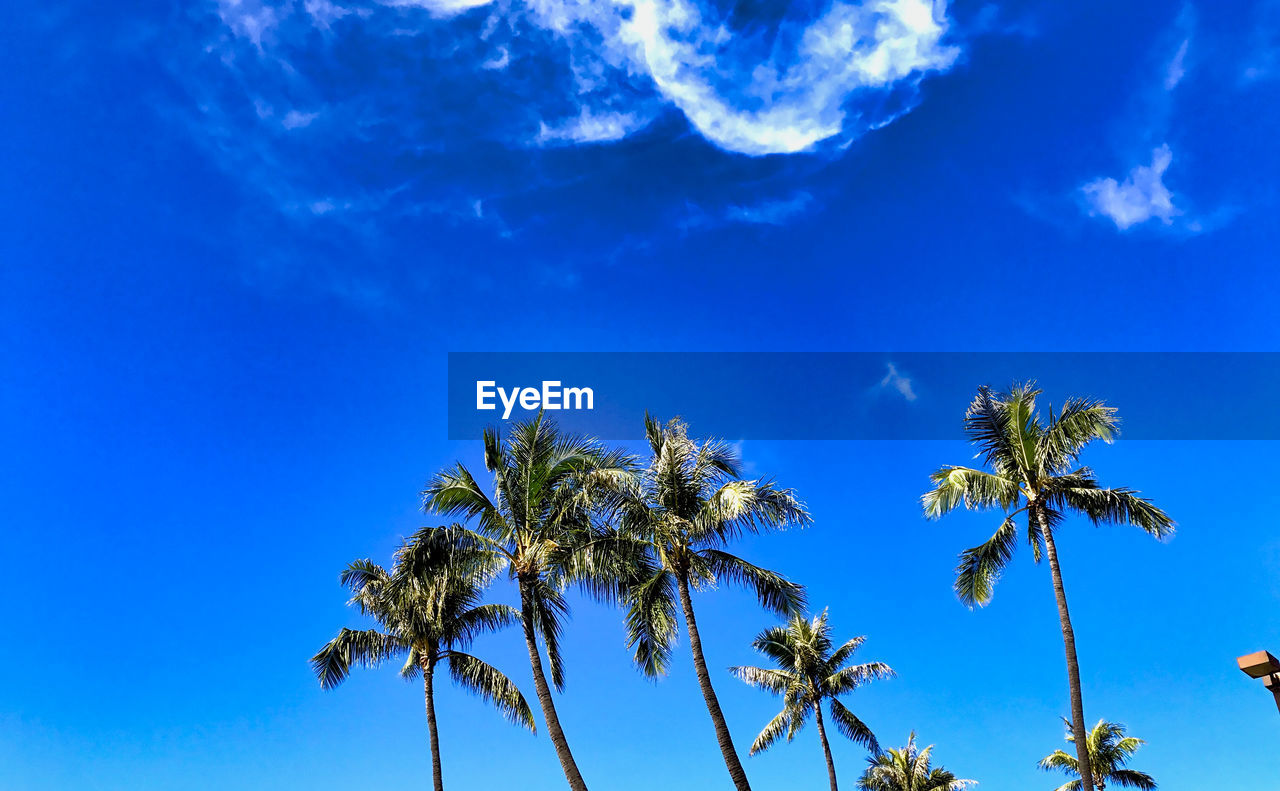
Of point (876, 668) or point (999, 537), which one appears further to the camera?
point (876, 668)

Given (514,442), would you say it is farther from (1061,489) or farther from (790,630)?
(790,630)

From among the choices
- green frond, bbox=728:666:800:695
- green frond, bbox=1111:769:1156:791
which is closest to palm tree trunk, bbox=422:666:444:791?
green frond, bbox=728:666:800:695

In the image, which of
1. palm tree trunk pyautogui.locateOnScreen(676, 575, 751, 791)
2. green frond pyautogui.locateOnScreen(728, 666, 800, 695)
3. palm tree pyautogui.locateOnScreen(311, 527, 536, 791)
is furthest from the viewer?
green frond pyautogui.locateOnScreen(728, 666, 800, 695)

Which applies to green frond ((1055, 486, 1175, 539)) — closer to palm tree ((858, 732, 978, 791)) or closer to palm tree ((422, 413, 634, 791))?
palm tree ((422, 413, 634, 791))

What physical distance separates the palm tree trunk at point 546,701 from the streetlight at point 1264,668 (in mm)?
13635

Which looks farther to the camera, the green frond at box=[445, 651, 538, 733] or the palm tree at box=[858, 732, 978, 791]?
the palm tree at box=[858, 732, 978, 791]

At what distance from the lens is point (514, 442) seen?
75.5ft

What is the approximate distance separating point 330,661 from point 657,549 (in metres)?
15.3

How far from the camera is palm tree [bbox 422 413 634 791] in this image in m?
21.8

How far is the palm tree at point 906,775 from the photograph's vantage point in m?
47.1

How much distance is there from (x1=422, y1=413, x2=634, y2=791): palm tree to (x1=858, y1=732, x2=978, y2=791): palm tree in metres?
30.3

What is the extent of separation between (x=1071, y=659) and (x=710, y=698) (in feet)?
31.7

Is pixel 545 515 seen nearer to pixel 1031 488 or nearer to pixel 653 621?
pixel 653 621

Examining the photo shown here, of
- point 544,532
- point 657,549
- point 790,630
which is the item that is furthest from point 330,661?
point 790,630
